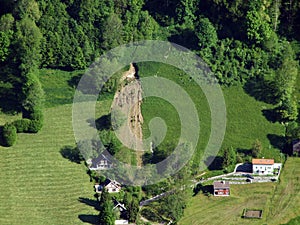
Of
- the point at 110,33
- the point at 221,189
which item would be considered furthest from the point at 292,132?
the point at 110,33

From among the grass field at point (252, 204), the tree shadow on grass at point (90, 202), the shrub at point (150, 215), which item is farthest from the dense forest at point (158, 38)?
the tree shadow on grass at point (90, 202)

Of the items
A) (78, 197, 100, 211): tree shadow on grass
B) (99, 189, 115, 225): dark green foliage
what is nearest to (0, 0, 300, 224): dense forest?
(78, 197, 100, 211): tree shadow on grass

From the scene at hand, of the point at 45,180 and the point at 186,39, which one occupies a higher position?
the point at 186,39

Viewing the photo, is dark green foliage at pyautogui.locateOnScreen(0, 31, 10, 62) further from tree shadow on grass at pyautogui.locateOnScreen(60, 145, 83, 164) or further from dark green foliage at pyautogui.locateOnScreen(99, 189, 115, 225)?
dark green foliage at pyautogui.locateOnScreen(99, 189, 115, 225)

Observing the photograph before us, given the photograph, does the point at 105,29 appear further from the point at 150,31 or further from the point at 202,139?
the point at 202,139

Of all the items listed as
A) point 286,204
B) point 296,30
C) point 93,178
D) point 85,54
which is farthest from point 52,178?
point 296,30

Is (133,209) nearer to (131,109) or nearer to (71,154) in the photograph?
(71,154)

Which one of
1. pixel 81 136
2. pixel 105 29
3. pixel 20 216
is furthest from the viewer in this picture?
pixel 105 29
